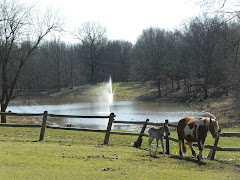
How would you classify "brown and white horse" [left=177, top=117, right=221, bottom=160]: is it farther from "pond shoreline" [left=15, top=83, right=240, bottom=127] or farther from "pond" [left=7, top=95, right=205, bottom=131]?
"pond shoreline" [left=15, top=83, right=240, bottom=127]

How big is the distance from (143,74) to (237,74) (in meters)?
46.9

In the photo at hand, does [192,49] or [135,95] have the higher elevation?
[192,49]

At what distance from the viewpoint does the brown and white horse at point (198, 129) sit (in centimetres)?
1084

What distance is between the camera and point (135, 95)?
74.9m

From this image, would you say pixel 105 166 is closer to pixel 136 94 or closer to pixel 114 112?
pixel 114 112

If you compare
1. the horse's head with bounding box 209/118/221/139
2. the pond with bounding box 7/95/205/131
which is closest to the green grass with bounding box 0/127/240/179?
the horse's head with bounding box 209/118/221/139

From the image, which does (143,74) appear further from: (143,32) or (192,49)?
(143,32)

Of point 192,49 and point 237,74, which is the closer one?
point 237,74

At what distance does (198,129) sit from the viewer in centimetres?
1118

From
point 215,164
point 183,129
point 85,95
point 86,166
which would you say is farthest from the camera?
point 85,95

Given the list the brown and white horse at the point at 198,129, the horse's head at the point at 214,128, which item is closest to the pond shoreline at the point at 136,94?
the brown and white horse at the point at 198,129

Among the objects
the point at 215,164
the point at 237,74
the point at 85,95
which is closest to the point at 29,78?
the point at 237,74

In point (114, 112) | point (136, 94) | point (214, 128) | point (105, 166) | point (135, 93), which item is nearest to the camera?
point (105, 166)

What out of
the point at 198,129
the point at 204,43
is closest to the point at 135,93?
the point at 204,43
